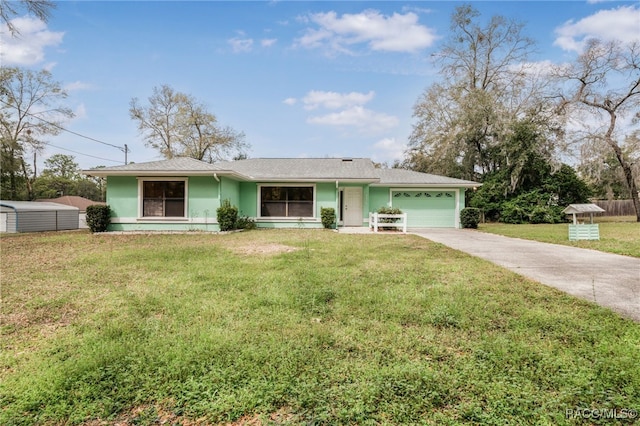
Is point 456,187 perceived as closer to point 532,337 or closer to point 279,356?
point 532,337

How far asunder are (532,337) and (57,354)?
174 inches

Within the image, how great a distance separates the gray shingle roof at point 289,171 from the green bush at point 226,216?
1.38m

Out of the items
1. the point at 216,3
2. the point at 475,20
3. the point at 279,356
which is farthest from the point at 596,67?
the point at 279,356

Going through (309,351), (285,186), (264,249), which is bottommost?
(309,351)

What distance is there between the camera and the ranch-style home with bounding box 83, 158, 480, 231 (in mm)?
12781

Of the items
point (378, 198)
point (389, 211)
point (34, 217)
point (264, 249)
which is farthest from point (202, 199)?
point (34, 217)

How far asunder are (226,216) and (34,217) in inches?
431

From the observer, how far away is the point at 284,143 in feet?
97.8

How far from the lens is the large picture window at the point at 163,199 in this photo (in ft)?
42.3

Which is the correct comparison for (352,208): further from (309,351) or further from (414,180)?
(309,351)

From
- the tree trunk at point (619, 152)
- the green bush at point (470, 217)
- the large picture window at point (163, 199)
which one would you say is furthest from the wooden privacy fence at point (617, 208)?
the large picture window at point (163, 199)

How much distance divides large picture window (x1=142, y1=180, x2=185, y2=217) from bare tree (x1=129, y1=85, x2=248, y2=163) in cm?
1861

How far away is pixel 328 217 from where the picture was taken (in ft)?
47.5

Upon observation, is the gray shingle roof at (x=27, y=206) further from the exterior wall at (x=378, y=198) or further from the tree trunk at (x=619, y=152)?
the tree trunk at (x=619, y=152)
